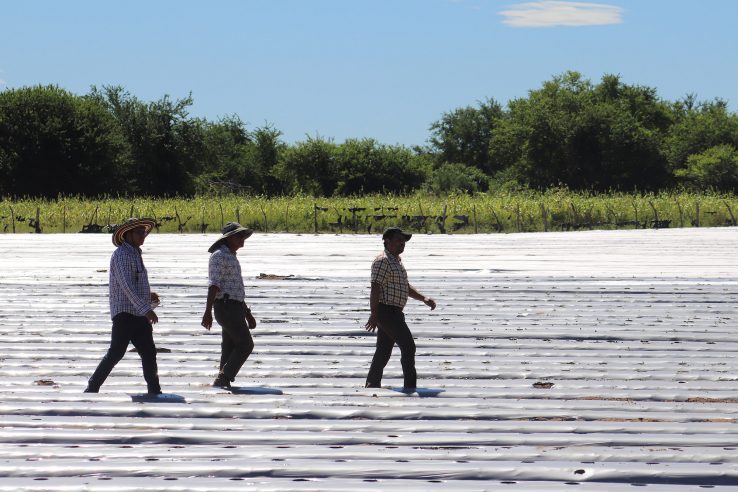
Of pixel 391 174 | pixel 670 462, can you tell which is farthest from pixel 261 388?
pixel 391 174

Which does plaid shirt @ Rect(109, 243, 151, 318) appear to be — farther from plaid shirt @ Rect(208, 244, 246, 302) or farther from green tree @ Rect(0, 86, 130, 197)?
green tree @ Rect(0, 86, 130, 197)

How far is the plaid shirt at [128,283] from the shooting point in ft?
23.5

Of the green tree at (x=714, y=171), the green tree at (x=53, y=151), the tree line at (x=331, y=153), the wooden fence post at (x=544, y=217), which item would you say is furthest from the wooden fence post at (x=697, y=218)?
the green tree at (x=53, y=151)

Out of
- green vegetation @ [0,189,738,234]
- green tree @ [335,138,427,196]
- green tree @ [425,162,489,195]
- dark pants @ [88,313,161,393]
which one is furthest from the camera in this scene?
green tree @ [335,138,427,196]

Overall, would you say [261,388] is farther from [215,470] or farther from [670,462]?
[670,462]

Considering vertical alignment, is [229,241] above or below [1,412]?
above

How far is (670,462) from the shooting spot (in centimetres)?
501

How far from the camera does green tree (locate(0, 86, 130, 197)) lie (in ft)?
176

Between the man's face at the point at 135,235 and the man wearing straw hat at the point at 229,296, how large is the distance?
0.51 meters

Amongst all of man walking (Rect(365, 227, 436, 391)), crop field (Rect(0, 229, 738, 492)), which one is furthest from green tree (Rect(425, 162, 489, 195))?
man walking (Rect(365, 227, 436, 391))

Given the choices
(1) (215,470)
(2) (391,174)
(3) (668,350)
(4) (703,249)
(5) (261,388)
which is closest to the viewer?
(1) (215,470)

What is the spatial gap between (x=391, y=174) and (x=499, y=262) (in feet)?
136

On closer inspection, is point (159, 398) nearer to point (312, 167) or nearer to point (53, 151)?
point (53, 151)

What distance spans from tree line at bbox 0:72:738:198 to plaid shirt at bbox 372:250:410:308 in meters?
46.0
